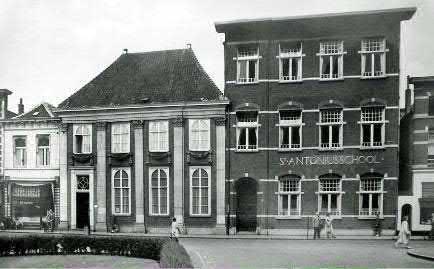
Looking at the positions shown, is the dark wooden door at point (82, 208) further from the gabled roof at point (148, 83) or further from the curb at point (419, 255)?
the curb at point (419, 255)

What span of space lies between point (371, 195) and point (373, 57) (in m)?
7.11

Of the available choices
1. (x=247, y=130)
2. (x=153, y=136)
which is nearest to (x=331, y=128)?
(x=247, y=130)

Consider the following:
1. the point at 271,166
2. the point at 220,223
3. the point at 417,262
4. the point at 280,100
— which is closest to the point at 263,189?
the point at 271,166

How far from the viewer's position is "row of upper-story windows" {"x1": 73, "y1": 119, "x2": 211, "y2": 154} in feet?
86.0

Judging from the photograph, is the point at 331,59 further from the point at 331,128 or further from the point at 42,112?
the point at 42,112

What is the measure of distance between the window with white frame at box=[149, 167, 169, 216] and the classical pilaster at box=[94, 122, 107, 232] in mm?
2910

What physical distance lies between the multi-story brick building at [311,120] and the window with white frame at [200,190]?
1.30m

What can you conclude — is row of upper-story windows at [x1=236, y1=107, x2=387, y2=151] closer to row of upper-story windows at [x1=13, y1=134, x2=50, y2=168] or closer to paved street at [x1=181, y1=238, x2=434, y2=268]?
paved street at [x1=181, y1=238, x2=434, y2=268]

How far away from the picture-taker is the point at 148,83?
91.7 ft

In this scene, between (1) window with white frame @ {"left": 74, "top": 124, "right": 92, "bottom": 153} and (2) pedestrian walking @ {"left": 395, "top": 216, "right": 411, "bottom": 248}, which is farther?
(1) window with white frame @ {"left": 74, "top": 124, "right": 92, "bottom": 153}

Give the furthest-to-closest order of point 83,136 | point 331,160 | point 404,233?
1. point 83,136
2. point 331,160
3. point 404,233

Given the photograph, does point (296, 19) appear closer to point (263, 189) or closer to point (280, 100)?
point (280, 100)

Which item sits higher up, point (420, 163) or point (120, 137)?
point (120, 137)

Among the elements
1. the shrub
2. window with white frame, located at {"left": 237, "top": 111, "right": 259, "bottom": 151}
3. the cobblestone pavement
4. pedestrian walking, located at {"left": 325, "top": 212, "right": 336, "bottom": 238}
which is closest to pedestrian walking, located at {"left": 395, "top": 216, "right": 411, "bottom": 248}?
pedestrian walking, located at {"left": 325, "top": 212, "right": 336, "bottom": 238}
